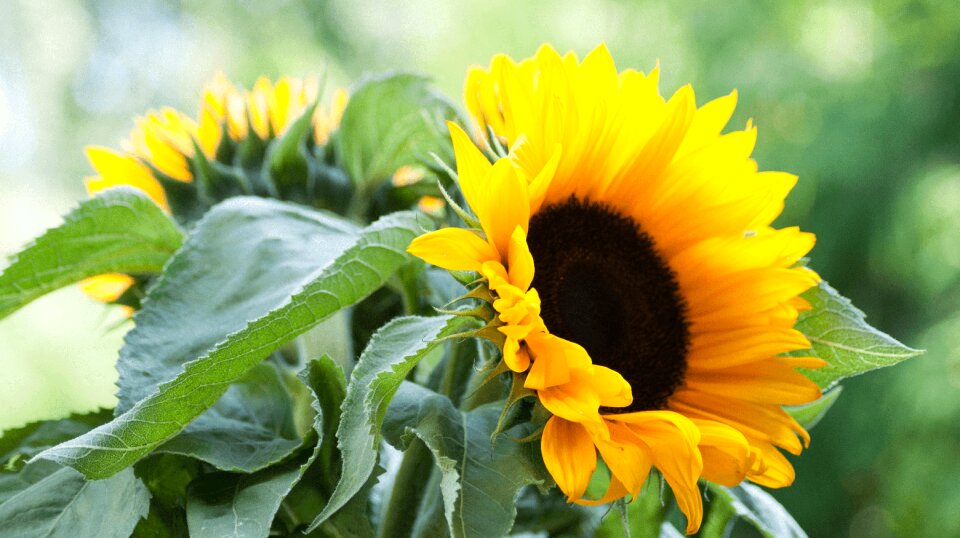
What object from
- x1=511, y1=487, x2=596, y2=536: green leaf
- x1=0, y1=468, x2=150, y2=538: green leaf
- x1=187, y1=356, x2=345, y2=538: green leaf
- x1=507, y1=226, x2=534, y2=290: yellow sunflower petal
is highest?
x1=507, y1=226, x2=534, y2=290: yellow sunflower petal

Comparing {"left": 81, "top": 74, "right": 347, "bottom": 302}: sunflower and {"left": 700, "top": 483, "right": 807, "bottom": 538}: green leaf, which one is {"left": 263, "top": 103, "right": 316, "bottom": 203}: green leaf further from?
{"left": 700, "top": 483, "right": 807, "bottom": 538}: green leaf

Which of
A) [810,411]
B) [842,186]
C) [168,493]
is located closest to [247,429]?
[168,493]

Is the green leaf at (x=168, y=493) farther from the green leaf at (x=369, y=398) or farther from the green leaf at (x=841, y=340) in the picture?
the green leaf at (x=841, y=340)

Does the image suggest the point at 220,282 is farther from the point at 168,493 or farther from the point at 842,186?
the point at 842,186

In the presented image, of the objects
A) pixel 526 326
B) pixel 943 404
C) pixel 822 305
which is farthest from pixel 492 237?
pixel 943 404

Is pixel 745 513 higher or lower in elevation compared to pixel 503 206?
lower

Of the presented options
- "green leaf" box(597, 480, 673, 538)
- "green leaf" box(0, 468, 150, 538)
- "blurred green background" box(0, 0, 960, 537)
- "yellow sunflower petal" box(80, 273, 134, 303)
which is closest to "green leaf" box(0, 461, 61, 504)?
"green leaf" box(0, 468, 150, 538)

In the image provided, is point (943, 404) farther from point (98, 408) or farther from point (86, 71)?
point (86, 71)
